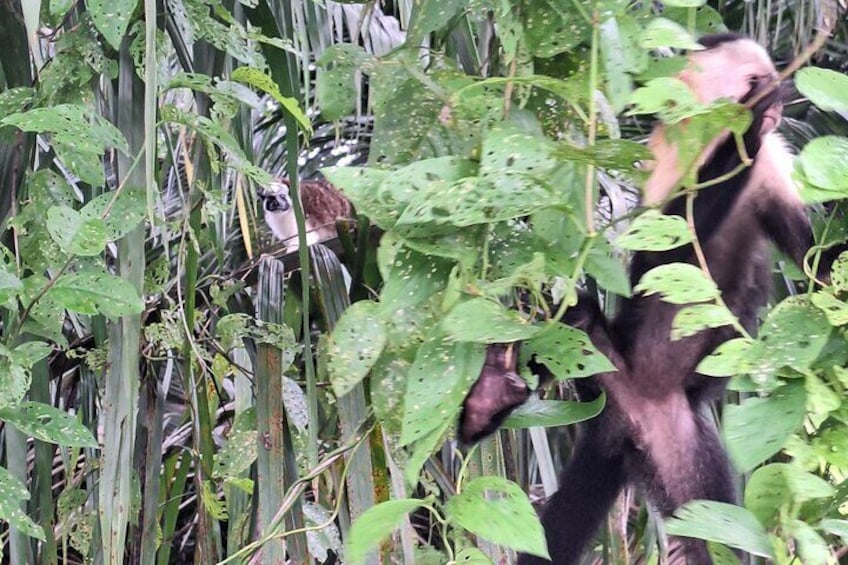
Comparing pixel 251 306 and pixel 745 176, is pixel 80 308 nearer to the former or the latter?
pixel 251 306

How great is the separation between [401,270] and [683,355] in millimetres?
821

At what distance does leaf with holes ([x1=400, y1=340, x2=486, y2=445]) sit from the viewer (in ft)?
1.68

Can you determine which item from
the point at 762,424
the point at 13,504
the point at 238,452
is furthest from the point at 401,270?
the point at 238,452

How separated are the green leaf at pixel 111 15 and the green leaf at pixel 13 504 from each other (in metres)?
0.33

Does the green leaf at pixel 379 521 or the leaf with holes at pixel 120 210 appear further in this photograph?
the leaf with holes at pixel 120 210

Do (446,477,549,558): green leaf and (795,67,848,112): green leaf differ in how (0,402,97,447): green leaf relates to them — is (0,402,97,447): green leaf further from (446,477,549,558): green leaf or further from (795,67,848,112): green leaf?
(795,67,848,112): green leaf

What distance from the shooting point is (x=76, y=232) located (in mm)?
668

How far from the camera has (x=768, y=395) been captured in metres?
0.50

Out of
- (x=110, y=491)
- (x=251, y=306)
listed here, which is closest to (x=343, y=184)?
(x=110, y=491)

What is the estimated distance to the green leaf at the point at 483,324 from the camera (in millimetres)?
503

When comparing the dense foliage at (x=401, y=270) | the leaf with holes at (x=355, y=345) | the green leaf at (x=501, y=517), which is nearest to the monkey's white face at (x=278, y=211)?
the dense foliage at (x=401, y=270)

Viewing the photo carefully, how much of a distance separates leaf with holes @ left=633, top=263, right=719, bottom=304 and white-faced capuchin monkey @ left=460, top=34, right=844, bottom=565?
2.04ft

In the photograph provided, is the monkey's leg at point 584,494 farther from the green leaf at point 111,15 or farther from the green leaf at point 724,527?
the green leaf at point 111,15

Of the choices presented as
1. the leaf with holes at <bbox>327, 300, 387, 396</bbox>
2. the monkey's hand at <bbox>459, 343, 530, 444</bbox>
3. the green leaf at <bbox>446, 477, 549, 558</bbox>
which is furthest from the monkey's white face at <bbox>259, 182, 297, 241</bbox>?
the green leaf at <bbox>446, 477, 549, 558</bbox>
